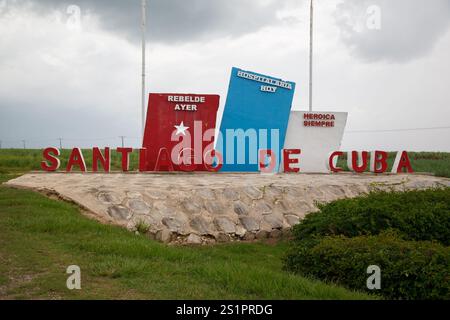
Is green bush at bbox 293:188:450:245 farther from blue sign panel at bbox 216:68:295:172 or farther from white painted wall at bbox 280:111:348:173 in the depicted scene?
white painted wall at bbox 280:111:348:173

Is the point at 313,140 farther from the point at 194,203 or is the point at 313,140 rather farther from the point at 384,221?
the point at 384,221

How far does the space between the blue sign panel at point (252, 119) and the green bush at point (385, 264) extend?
10829mm

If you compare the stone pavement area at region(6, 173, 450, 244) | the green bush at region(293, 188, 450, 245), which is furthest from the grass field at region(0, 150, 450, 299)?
the stone pavement area at region(6, 173, 450, 244)

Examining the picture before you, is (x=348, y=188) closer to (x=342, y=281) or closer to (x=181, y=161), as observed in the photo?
(x=181, y=161)

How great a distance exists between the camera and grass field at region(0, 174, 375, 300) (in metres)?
5.12

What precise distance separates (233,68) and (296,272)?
39.2 ft

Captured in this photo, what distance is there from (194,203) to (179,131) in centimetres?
581

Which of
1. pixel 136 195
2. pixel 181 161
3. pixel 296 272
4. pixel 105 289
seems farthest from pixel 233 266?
pixel 181 161

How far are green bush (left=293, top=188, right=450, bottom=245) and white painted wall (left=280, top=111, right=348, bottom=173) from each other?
11.2 metres

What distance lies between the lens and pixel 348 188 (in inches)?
568

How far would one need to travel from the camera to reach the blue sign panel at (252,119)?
1770 cm

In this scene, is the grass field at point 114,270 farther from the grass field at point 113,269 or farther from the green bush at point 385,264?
the green bush at point 385,264

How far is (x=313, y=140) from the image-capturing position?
19.7m

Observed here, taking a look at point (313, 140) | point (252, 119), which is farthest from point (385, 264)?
point (313, 140)
